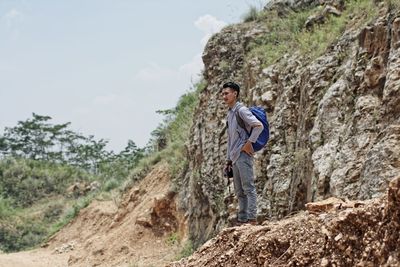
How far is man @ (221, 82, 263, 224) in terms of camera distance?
19.5 ft

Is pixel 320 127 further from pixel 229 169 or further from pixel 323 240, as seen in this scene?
pixel 323 240

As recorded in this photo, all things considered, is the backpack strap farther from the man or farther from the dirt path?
the dirt path

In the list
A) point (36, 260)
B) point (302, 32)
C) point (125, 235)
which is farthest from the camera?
point (36, 260)

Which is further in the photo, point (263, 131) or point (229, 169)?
point (229, 169)

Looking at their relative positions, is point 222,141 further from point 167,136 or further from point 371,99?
point 167,136

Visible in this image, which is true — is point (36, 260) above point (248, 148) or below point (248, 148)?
below

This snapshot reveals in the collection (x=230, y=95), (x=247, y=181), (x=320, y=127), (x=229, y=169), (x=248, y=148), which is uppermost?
(x=230, y=95)

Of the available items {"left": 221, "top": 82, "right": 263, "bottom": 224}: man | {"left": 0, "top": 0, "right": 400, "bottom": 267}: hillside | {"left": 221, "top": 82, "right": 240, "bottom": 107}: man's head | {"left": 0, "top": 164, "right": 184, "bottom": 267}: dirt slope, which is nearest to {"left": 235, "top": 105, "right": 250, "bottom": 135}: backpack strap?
{"left": 221, "top": 82, "right": 263, "bottom": 224}: man

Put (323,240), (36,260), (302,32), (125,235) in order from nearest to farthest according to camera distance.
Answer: (323,240)
(302,32)
(125,235)
(36,260)

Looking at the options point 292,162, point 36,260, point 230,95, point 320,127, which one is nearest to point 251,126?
point 230,95

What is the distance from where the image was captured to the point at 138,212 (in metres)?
15.5

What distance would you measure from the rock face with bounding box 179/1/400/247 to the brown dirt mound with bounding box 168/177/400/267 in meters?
1.59

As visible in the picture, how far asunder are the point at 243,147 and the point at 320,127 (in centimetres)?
194

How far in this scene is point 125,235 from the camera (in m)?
14.6
